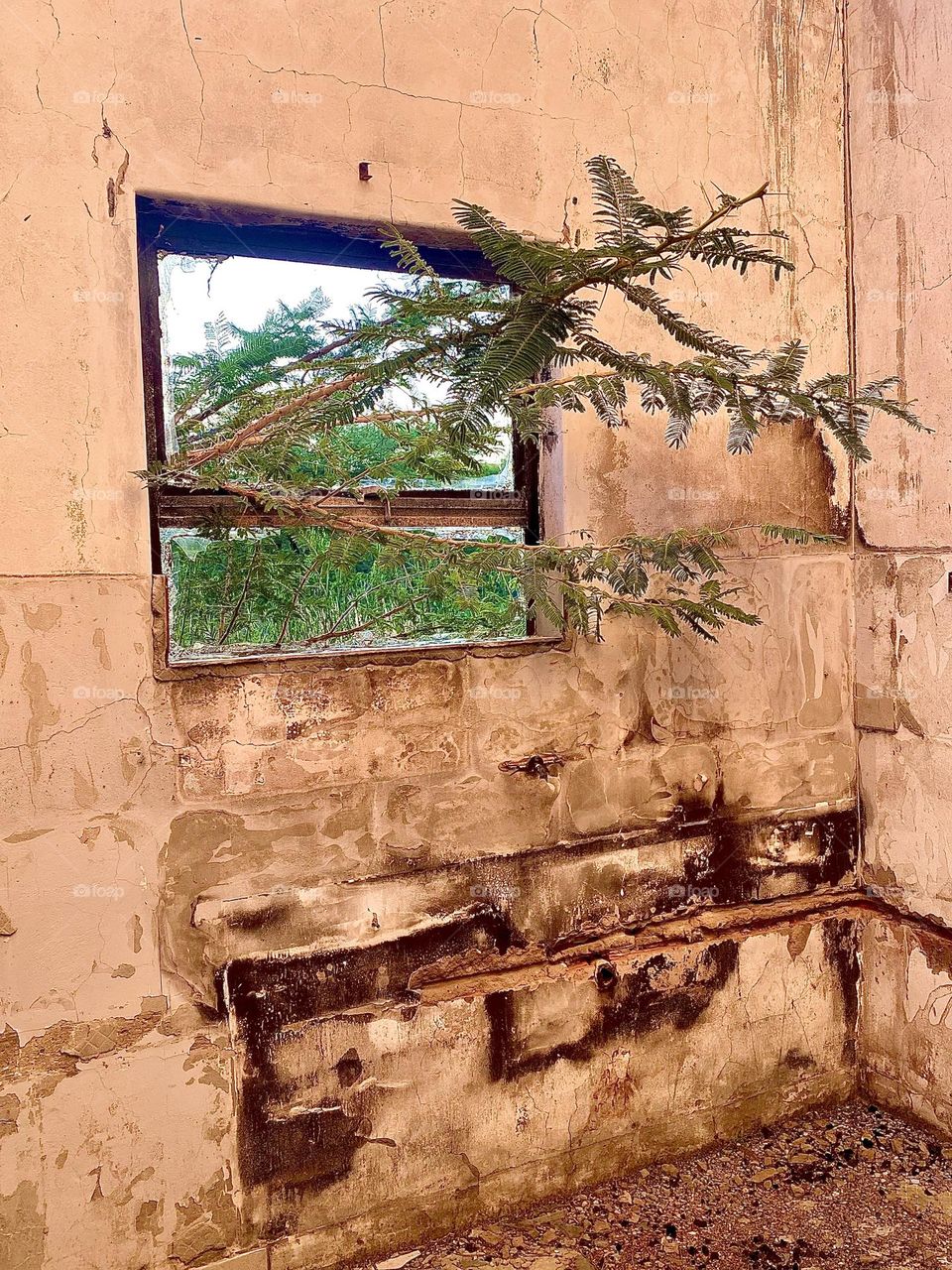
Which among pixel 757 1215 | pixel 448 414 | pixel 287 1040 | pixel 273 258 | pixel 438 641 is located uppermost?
pixel 273 258

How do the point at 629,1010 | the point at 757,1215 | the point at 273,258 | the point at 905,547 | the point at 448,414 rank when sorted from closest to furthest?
the point at 448,414
the point at 273,258
the point at 757,1215
the point at 629,1010
the point at 905,547

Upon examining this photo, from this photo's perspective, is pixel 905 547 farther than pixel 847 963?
No

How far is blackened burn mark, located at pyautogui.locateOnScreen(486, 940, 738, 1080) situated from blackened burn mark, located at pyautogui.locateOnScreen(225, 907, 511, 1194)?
27cm

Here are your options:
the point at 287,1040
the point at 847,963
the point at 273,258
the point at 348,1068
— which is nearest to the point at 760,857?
the point at 847,963

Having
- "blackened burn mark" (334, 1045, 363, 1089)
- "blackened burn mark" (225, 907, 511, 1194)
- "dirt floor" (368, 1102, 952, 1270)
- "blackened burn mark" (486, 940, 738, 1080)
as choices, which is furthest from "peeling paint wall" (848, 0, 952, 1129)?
"blackened burn mark" (334, 1045, 363, 1089)

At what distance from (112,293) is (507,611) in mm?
1039

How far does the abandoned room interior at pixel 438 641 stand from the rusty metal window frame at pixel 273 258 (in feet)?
0.03

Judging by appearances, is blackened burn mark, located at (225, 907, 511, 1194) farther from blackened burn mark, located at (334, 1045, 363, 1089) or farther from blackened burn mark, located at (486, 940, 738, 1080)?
blackened burn mark, located at (486, 940, 738, 1080)

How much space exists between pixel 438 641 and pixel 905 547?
1.36m

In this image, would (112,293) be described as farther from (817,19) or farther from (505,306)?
(817,19)

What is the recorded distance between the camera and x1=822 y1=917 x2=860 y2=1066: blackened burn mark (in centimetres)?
274

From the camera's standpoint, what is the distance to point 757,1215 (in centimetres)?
231

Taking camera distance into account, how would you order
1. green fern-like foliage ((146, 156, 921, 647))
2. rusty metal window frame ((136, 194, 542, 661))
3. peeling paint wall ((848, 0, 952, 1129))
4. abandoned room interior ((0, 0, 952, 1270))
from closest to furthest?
1. green fern-like foliage ((146, 156, 921, 647))
2. abandoned room interior ((0, 0, 952, 1270))
3. rusty metal window frame ((136, 194, 542, 661))
4. peeling paint wall ((848, 0, 952, 1129))

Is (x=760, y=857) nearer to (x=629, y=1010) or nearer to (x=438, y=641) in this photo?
(x=629, y=1010)
